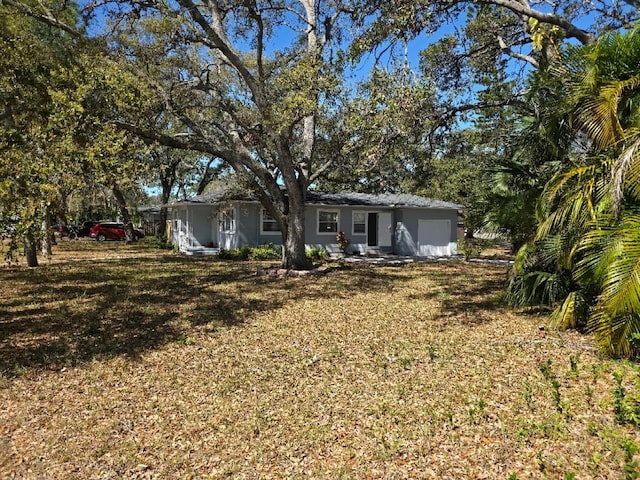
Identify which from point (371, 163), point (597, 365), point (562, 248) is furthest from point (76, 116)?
point (597, 365)

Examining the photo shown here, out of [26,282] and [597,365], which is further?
[26,282]

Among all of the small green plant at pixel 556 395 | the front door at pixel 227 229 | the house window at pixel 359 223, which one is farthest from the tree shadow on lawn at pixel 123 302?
the house window at pixel 359 223

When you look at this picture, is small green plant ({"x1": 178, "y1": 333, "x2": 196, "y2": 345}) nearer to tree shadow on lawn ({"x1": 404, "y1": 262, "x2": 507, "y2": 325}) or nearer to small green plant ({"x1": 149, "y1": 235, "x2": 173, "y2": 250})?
tree shadow on lawn ({"x1": 404, "y1": 262, "x2": 507, "y2": 325})

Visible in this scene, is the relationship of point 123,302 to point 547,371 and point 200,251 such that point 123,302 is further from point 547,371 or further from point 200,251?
point 200,251

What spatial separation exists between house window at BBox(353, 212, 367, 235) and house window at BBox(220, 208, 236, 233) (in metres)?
5.82

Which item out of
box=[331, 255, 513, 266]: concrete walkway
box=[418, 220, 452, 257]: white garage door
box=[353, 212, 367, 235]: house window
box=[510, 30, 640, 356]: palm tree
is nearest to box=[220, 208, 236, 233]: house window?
box=[331, 255, 513, 266]: concrete walkway

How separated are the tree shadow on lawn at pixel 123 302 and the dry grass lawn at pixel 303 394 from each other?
0.22 ft

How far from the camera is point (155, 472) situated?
145 inches

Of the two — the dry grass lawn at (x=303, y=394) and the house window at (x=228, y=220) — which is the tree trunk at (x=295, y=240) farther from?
the house window at (x=228, y=220)

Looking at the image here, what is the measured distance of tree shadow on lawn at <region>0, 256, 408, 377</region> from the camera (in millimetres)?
6855

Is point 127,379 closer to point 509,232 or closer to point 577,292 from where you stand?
point 577,292

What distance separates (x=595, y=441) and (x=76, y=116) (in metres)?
8.92

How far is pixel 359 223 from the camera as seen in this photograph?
22234 millimetres

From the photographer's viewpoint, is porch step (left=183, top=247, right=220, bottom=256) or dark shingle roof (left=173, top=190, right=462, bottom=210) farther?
porch step (left=183, top=247, right=220, bottom=256)
